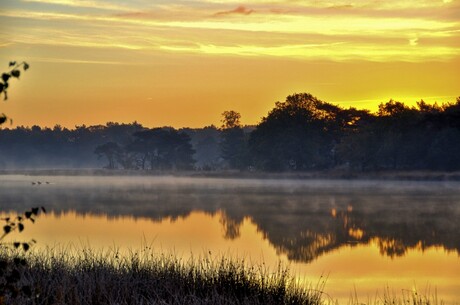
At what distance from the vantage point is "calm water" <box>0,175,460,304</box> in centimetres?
1956

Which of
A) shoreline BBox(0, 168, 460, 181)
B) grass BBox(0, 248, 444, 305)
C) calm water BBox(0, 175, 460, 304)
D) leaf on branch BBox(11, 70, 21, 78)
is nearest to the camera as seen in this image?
leaf on branch BBox(11, 70, 21, 78)

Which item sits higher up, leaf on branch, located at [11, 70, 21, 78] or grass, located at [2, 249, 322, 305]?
leaf on branch, located at [11, 70, 21, 78]

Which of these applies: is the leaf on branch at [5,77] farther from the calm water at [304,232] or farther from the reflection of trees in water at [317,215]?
the reflection of trees in water at [317,215]

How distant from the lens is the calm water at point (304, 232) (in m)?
19.6

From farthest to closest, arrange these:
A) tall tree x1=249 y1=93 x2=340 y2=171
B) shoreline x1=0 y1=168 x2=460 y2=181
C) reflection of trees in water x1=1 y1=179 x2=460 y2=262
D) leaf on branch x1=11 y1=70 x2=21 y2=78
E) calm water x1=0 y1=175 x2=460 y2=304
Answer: tall tree x1=249 y1=93 x2=340 y2=171
shoreline x1=0 y1=168 x2=460 y2=181
reflection of trees in water x1=1 y1=179 x2=460 y2=262
calm water x1=0 y1=175 x2=460 y2=304
leaf on branch x1=11 y1=70 x2=21 y2=78

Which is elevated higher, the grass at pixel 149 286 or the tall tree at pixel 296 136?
the tall tree at pixel 296 136

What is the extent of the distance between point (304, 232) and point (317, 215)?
8813 mm

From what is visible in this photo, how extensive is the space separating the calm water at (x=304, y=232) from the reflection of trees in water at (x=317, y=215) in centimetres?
4

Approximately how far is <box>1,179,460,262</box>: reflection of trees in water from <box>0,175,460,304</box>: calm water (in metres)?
0.04

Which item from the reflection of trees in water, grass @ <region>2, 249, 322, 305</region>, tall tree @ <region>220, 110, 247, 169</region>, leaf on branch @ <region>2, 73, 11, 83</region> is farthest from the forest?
leaf on branch @ <region>2, 73, 11, 83</region>

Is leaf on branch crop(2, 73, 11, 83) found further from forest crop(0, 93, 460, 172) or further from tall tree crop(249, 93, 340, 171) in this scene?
tall tree crop(249, 93, 340, 171)

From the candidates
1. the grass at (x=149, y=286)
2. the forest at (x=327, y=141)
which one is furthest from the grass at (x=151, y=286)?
the forest at (x=327, y=141)

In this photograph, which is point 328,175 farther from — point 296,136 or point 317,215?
point 317,215

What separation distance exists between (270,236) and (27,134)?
6298 inches
